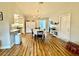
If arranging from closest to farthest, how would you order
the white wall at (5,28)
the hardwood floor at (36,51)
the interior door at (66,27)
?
the hardwood floor at (36,51) < the white wall at (5,28) < the interior door at (66,27)

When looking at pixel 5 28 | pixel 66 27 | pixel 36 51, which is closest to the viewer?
pixel 36 51

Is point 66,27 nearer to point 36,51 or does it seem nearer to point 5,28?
point 36,51

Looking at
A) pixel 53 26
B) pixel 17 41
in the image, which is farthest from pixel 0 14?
pixel 53 26

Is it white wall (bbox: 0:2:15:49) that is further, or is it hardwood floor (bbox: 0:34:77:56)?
white wall (bbox: 0:2:15:49)

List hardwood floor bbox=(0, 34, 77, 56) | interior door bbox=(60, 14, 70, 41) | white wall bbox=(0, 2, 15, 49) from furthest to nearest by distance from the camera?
interior door bbox=(60, 14, 70, 41) < white wall bbox=(0, 2, 15, 49) < hardwood floor bbox=(0, 34, 77, 56)

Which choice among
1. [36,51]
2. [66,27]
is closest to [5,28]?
[36,51]

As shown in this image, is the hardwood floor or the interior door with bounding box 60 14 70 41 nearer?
the hardwood floor

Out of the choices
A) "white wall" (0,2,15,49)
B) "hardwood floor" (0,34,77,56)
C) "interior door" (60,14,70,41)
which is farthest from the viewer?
"interior door" (60,14,70,41)

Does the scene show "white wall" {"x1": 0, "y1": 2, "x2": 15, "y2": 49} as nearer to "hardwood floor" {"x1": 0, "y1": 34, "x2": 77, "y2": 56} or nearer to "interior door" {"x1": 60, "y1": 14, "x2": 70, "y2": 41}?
"hardwood floor" {"x1": 0, "y1": 34, "x2": 77, "y2": 56}

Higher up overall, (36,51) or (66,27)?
(66,27)

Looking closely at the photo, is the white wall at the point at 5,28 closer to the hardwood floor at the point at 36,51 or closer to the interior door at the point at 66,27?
the hardwood floor at the point at 36,51

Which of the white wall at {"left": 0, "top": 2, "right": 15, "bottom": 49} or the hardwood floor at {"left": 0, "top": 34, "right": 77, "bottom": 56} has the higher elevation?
the white wall at {"left": 0, "top": 2, "right": 15, "bottom": 49}

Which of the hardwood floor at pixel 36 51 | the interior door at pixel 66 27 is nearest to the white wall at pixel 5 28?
the hardwood floor at pixel 36 51

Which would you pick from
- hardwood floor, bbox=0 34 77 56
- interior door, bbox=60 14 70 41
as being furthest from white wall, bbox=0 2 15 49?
interior door, bbox=60 14 70 41
